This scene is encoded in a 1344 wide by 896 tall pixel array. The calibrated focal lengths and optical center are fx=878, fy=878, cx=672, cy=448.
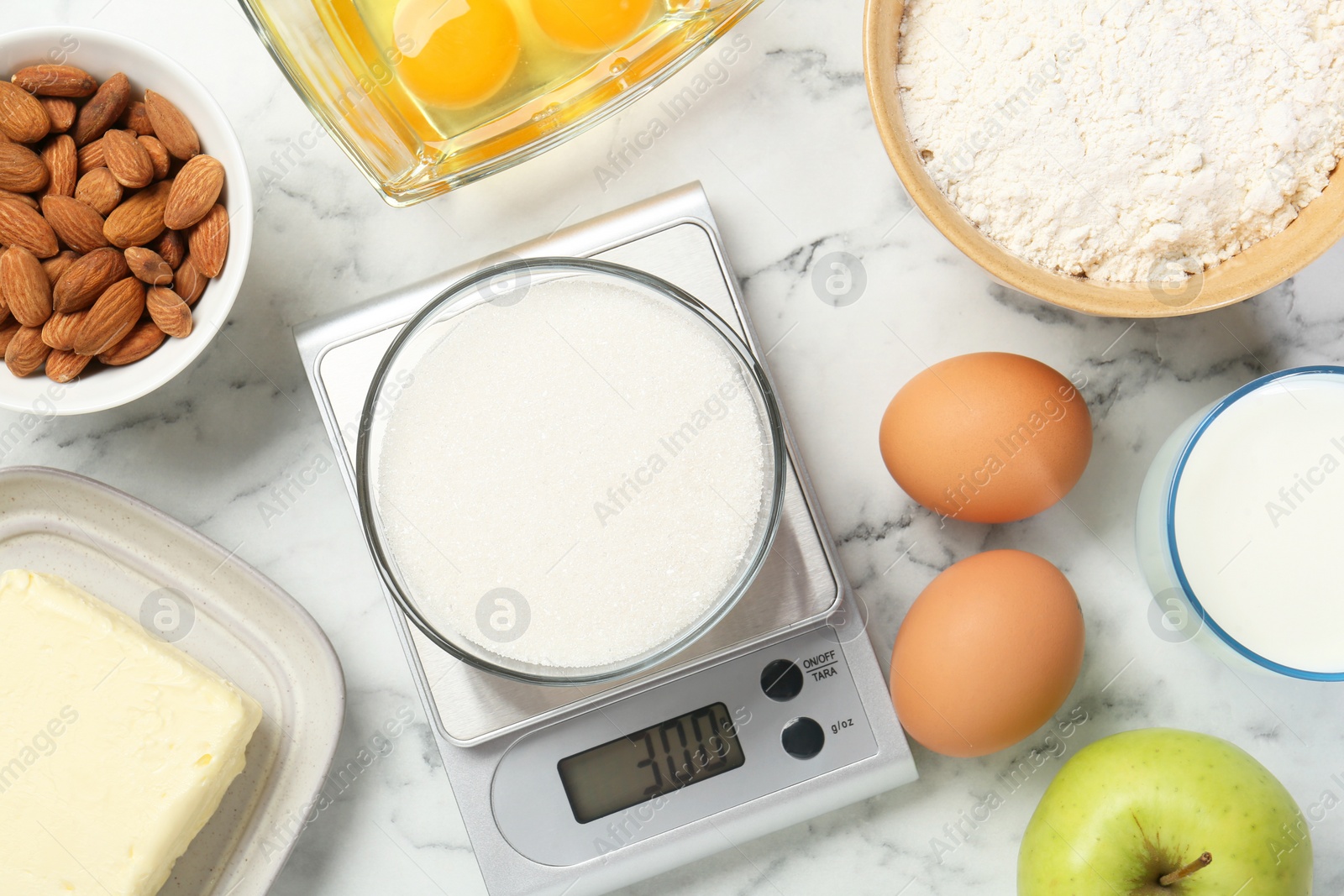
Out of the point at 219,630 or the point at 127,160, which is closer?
the point at 127,160

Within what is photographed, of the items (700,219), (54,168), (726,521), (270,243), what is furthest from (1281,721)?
(54,168)

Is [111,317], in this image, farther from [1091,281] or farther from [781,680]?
[1091,281]

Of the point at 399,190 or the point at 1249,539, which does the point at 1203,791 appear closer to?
the point at 1249,539

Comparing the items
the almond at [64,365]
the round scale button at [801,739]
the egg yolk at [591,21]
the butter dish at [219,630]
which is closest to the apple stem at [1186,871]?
the round scale button at [801,739]

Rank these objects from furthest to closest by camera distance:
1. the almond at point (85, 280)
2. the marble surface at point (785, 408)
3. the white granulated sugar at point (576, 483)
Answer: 1. the marble surface at point (785, 408)
2. the almond at point (85, 280)
3. the white granulated sugar at point (576, 483)

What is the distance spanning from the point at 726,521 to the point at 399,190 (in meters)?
0.45

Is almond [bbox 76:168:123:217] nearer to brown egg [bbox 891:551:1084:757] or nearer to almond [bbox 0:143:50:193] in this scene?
almond [bbox 0:143:50:193]

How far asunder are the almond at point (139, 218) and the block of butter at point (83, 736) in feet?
0.99

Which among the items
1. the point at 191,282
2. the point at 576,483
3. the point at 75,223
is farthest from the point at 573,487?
the point at 75,223

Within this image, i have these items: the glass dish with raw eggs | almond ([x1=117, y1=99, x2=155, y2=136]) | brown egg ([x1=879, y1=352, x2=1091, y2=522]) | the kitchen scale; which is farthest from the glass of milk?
almond ([x1=117, y1=99, x2=155, y2=136])

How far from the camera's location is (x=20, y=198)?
0.73 m

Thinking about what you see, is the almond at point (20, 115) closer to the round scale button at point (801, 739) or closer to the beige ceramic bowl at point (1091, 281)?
the beige ceramic bowl at point (1091, 281)

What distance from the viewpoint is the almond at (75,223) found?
28.5 inches

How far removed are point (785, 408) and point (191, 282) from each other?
1.76 ft
